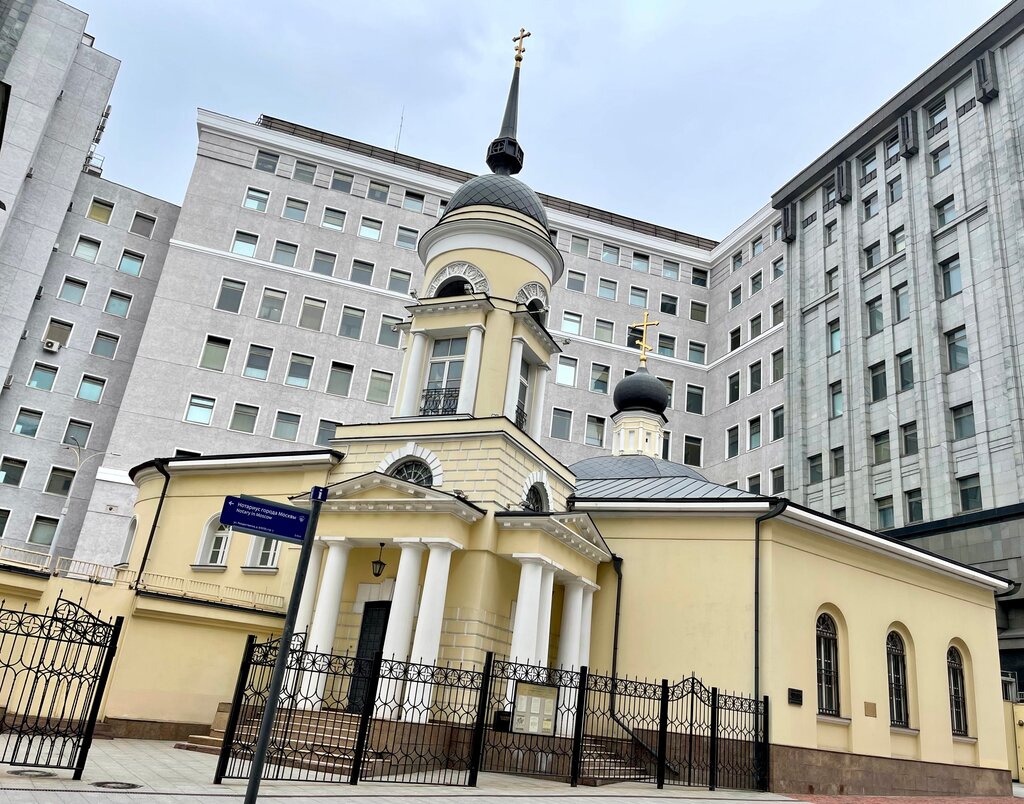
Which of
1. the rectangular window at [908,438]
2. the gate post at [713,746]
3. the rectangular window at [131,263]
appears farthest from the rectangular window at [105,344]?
the rectangular window at [908,438]

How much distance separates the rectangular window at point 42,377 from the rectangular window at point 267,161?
14522mm

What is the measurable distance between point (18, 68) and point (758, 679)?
41.3 meters

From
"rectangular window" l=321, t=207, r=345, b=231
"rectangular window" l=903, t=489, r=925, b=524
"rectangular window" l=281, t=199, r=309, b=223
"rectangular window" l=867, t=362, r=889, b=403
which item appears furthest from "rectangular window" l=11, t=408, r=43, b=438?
"rectangular window" l=903, t=489, r=925, b=524

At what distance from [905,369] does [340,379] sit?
2613 cm

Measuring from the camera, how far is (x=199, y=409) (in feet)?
122

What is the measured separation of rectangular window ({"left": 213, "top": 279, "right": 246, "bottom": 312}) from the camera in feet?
130

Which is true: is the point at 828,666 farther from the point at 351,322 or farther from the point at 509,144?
the point at 351,322

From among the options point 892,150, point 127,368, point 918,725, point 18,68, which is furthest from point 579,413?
point 18,68

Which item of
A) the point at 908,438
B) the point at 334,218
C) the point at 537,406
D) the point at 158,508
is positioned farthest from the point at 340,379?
the point at 908,438

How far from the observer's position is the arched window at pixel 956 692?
2230 centimetres

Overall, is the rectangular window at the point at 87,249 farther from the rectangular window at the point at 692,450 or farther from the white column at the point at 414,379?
the rectangular window at the point at 692,450

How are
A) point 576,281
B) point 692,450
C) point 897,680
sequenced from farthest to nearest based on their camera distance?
1. point 576,281
2. point 692,450
3. point 897,680

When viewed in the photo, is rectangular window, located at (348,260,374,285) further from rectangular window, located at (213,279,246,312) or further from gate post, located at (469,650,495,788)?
gate post, located at (469,650,495,788)

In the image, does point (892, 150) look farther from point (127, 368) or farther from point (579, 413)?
point (127, 368)
